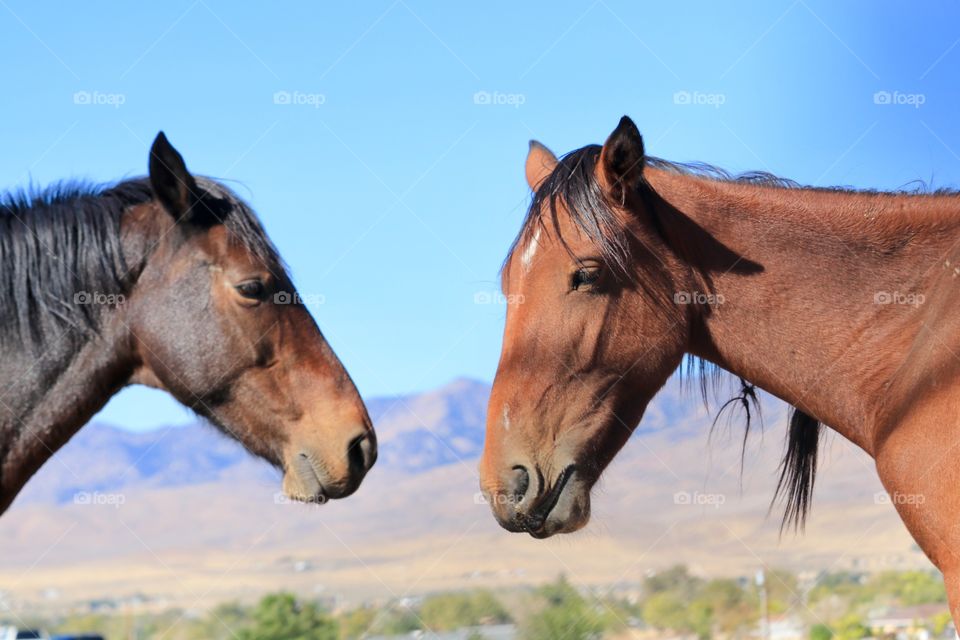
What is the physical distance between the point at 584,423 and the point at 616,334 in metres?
0.50

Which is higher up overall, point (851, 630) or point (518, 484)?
point (518, 484)

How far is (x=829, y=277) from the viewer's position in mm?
5340

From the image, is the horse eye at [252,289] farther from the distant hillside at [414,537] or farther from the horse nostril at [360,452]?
the distant hillside at [414,537]

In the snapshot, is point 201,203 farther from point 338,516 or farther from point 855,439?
point 338,516

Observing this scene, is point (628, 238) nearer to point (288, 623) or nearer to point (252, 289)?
point (252, 289)

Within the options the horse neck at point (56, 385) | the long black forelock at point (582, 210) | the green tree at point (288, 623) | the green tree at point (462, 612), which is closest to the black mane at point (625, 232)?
the long black forelock at point (582, 210)

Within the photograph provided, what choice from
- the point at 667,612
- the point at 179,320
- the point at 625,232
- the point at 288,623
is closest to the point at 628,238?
the point at 625,232

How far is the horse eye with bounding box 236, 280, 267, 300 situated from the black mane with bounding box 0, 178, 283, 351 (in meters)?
0.16

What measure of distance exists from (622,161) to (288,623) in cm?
5032

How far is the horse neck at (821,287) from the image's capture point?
5.17 meters

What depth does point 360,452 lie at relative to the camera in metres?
5.60

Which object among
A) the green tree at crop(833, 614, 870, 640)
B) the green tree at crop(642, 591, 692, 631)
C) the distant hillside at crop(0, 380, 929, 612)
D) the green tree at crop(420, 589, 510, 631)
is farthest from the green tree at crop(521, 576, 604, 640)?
the distant hillside at crop(0, 380, 929, 612)

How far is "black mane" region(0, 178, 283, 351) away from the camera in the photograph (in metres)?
5.38

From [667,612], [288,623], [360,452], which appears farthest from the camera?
[667,612]
